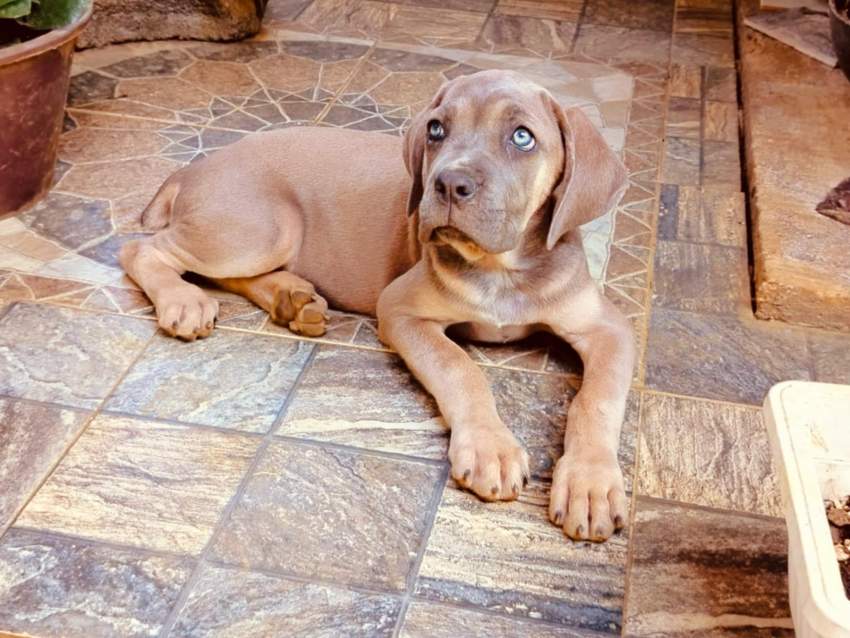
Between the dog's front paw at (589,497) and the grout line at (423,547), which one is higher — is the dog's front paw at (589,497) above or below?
above

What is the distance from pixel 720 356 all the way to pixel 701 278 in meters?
0.51

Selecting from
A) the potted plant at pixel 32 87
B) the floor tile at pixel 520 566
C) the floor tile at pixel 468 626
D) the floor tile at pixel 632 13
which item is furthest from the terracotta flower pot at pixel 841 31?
the floor tile at pixel 468 626

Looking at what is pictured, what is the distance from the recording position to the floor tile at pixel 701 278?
3.93 metres

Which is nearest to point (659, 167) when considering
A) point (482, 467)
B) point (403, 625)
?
point (482, 467)

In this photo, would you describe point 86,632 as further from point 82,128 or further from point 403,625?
point 82,128

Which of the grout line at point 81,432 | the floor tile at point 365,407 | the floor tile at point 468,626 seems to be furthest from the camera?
the floor tile at point 365,407

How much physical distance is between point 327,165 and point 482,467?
1.30 meters

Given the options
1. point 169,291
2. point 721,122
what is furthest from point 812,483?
point 721,122

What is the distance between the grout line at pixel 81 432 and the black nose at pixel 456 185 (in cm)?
117

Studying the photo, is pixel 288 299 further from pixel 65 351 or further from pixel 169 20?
Answer: pixel 169 20

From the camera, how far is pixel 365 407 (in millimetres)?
3330

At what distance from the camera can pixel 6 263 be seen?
13.2 ft

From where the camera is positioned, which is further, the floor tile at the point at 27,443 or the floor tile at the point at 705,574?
the floor tile at the point at 27,443

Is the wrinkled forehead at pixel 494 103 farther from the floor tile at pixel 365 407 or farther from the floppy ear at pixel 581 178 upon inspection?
the floor tile at pixel 365 407
